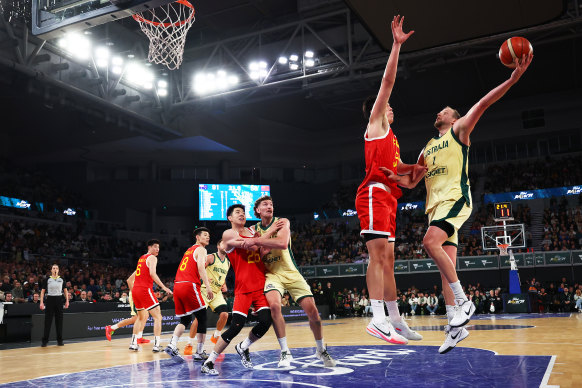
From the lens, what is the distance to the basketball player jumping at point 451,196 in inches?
195

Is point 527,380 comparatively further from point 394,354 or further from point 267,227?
point 267,227

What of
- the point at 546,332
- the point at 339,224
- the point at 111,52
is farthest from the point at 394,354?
the point at 339,224

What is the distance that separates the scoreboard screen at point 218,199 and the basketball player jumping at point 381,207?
2094 cm

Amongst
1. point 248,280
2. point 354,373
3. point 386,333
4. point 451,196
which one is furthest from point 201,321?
point 451,196

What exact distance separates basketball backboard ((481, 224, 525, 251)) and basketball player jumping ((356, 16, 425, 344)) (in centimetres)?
1627

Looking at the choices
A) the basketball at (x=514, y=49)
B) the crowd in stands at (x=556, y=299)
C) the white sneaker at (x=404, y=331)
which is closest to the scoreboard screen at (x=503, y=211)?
the crowd in stands at (x=556, y=299)

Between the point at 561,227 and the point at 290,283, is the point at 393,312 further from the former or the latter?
the point at 561,227

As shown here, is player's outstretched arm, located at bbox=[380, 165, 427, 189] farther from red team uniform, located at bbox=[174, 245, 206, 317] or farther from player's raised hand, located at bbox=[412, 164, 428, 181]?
red team uniform, located at bbox=[174, 245, 206, 317]

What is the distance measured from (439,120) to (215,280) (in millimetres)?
6228

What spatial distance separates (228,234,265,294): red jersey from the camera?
6.79 meters

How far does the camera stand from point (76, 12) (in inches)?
390

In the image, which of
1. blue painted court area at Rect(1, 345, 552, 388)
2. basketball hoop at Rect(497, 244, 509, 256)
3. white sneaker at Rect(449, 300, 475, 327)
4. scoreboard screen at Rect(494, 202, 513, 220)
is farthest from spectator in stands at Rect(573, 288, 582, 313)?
white sneaker at Rect(449, 300, 475, 327)

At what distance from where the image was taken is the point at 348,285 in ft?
88.9

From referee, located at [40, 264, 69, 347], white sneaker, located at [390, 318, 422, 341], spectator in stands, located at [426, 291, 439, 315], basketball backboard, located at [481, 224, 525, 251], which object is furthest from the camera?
spectator in stands, located at [426, 291, 439, 315]
